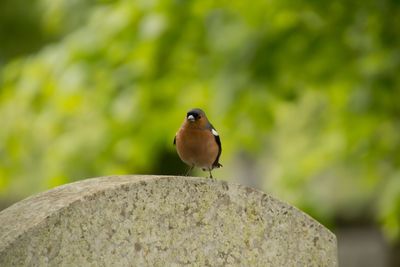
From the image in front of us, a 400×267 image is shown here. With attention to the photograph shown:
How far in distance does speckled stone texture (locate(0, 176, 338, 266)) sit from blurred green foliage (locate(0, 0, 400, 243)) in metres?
3.04

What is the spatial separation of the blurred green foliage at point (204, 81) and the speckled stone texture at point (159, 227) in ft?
9.97

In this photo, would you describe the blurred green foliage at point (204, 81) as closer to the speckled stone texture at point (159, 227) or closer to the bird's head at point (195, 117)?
the bird's head at point (195, 117)

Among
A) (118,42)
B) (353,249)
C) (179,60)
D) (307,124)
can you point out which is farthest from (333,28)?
(353,249)

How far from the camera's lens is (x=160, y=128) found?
7543 mm

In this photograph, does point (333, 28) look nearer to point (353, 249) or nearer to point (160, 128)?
point (160, 128)

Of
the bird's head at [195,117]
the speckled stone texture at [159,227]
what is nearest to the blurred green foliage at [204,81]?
the bird's head at [195,117]

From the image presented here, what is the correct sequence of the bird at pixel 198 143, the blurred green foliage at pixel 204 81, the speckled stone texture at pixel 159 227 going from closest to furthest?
the speckled stone texture at pixel 159 227 → the bird at pixel 198 143 → the blurred green foliage at pixel 204 81

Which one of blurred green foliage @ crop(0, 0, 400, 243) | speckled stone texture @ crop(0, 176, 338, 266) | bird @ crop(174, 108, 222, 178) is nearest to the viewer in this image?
speckled stone texture @ crop(0, 176, 338, 266)

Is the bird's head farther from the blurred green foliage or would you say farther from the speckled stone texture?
the blurred green foliage

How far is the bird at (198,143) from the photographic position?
416 centimetres

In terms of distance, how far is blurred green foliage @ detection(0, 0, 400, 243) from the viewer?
688 cm

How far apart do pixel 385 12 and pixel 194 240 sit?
4.10 meters

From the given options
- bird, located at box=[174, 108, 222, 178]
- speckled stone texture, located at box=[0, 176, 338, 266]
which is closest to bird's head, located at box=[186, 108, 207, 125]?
bird, located at box=[174, 108, 222, 178]

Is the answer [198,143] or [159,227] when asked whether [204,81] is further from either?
[159,227]
